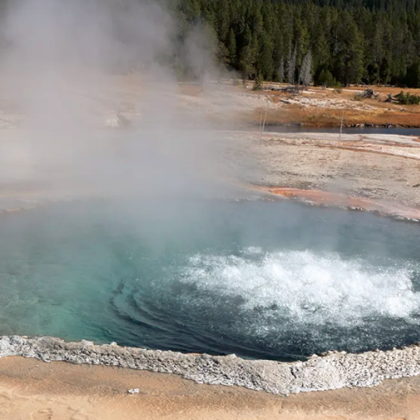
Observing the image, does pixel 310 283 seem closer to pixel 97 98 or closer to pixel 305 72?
pixel 97 98

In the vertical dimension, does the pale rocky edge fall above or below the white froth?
below

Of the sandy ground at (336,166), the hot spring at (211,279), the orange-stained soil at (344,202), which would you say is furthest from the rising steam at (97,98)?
the hot spring at (211,279)

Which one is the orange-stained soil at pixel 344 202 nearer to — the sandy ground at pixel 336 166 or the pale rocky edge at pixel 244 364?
the sandy ground at pixel 336 166

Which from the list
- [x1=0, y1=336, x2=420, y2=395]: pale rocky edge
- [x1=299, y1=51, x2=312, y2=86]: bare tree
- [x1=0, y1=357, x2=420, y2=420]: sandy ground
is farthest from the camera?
[x1=299, y1=51, x2=312, y2=86]: bare tree

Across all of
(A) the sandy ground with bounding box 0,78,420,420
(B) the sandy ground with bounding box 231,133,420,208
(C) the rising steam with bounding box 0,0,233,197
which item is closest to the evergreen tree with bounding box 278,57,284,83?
(A) the sandy ground with bounding box 0,78,420,420

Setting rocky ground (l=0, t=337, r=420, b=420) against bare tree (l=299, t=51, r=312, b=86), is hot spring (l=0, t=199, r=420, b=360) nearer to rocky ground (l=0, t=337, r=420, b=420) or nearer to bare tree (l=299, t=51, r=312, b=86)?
rocky ground (l=0, t=337, r=420, b=420)

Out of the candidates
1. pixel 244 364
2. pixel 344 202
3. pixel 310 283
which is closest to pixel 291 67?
pixel 344 202

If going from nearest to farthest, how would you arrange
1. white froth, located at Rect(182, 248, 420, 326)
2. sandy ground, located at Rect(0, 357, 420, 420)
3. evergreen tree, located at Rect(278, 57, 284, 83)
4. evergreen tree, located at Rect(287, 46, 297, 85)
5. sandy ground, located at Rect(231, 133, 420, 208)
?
1. sandy ground, located at Rect(0, 357, 420, 420)
2. white froth, located at Rect(182, 248, 420, 326)
3. sandy ground, located at Rect(231, 133, 420, 208)
4. evergreen tree, located at Rect(278, 57, 284, 83)
5. evergreen tree, located at Rect(287, 46, 297, 85)
